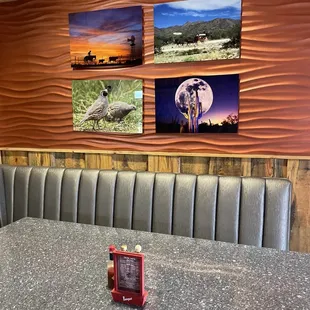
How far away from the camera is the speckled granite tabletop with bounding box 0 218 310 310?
989mm

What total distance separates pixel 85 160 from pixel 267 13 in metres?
1.75

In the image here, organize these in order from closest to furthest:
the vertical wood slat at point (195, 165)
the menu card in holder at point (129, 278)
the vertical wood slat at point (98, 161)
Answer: the menu card in holder at point (129, 278) → the vertical wood slat at point (195, 165) → the vertical wood slat at point (98, 161)

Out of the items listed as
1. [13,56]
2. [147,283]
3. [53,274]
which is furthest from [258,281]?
[13,56]

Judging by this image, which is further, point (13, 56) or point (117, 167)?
point (13, 56)

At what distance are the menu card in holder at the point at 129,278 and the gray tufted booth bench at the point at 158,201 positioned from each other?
1.05 m

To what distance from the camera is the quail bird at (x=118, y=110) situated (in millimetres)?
2439

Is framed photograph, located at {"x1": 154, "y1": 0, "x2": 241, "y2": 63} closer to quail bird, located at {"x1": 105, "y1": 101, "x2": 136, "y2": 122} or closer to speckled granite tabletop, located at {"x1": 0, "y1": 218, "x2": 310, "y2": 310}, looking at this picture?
quail bird, located at {"x1": 105, "y1": 101, "x2": 136, "y2": 122}

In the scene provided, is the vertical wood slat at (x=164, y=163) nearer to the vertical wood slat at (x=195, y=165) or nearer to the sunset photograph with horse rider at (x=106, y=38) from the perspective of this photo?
the vertical wood slat at (x=195, y=165)

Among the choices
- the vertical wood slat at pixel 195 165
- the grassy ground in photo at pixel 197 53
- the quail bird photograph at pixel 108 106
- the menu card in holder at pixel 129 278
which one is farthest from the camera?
the quail bird photograph at pixel 108 106

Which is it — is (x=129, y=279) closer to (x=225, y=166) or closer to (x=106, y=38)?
(x=225, y=166)

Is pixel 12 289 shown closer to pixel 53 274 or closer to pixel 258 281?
pixel 53 274

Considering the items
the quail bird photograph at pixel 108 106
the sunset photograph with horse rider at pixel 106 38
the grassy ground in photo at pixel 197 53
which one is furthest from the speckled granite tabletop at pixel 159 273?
the sunset photograph with horse rider at pixel 106 38

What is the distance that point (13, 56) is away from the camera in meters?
2.75

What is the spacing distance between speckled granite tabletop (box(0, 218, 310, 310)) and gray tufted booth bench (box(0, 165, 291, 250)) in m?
0.49
